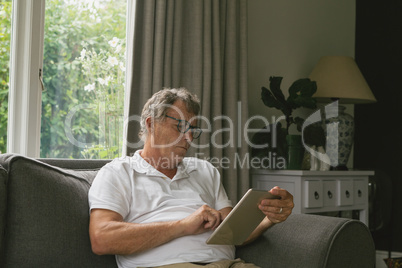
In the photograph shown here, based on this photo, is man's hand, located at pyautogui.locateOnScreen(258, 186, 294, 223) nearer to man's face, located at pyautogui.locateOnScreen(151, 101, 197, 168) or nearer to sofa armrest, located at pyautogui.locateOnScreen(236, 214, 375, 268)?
sofa armrest, located at pyautogui.locateOnScreen(236, 214, 375, 268)

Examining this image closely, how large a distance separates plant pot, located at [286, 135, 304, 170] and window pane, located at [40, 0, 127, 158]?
3.16ft

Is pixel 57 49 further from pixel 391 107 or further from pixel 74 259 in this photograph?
pixel 391 107

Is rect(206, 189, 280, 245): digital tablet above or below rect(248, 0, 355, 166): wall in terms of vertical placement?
below

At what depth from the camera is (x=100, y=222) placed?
1641 mm

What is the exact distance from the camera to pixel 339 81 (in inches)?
138

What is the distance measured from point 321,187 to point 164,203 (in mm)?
1463

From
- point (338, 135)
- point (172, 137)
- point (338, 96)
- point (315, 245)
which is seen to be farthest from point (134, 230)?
point (338, 96)

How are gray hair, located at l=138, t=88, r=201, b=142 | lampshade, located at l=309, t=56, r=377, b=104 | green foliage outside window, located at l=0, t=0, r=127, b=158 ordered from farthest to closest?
lampshade, located at l=309, t=56, r=377, b=104 < green foliage outside window, located at l=0, t=0, r=127, b=158 < gray hair, located at l=138, t=88, r=201, b=142

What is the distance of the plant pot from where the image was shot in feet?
9.98

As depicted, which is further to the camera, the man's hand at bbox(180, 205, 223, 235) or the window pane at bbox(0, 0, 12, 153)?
the window pane at bbox(0, 0, 12, 153)

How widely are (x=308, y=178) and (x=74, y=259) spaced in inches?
66.9

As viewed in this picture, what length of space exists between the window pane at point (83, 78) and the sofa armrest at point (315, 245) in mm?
1227

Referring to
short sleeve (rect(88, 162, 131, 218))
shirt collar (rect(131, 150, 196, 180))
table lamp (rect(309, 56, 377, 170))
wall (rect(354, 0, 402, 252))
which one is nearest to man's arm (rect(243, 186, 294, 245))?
shirt collar (rect(131, 150, 196, 180))

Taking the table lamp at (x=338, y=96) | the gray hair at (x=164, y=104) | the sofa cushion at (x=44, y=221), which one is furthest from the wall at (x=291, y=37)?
the sofa cushion at (x=44, y=221)
